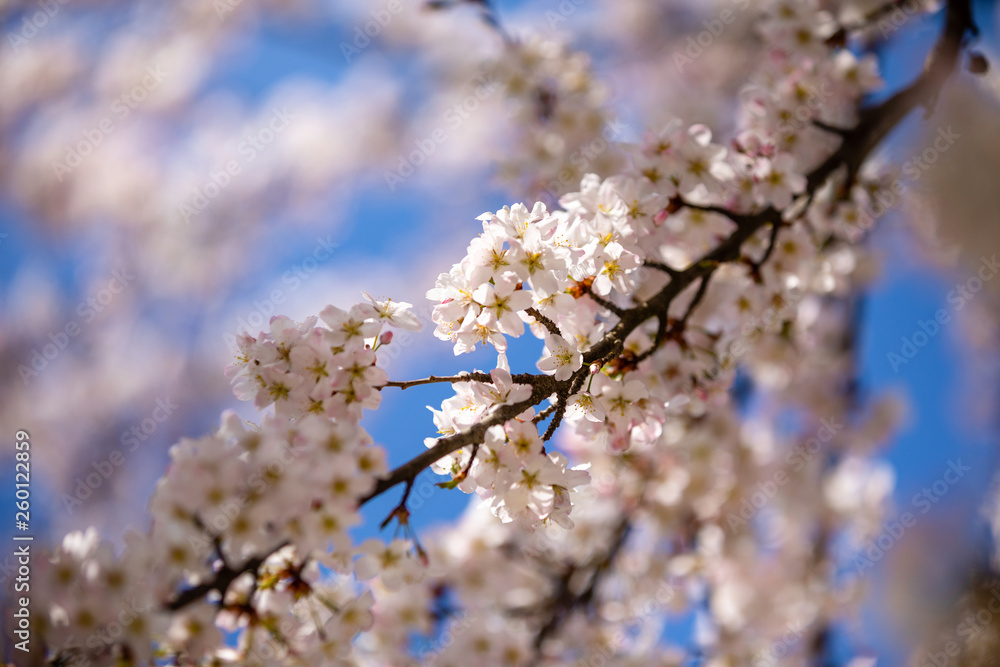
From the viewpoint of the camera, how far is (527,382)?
3.99ft

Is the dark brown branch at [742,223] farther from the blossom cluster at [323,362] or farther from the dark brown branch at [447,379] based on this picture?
the blossom cluster at [323,362]

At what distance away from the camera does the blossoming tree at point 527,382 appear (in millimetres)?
1122

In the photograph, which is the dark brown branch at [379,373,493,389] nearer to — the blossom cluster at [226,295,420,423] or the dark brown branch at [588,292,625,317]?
the blossom cluster at [226,295,420,423]

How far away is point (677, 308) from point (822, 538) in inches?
148

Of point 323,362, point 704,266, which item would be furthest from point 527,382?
point 704,266

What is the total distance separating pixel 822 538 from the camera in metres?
4.53

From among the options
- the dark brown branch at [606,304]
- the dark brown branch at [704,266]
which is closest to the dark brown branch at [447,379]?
the dark brown branch at [704,266]

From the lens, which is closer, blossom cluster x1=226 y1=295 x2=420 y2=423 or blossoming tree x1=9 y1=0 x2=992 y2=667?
blossoming tree x1=9 y1=0 x2=992 y2=667

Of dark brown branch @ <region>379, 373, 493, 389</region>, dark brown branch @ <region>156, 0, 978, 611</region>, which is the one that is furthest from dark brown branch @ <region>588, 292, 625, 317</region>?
dark brown branch @ <region>379, 373, 493, 389</region>

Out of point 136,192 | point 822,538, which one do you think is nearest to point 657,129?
point 822,538

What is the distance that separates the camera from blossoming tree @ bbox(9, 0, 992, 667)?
3.68 feet

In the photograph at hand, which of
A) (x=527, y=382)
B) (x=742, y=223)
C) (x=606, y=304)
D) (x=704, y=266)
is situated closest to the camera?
(x=527, y=382)

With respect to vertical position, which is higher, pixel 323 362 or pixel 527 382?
pixel 323 362

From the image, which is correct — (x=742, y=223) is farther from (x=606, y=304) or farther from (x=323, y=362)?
(x=323, y=362)
